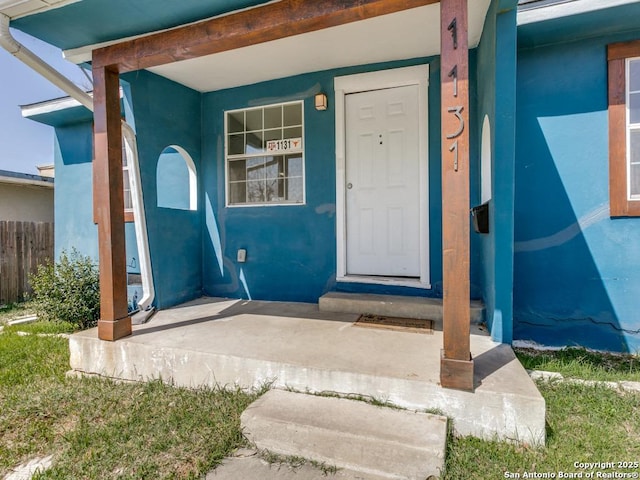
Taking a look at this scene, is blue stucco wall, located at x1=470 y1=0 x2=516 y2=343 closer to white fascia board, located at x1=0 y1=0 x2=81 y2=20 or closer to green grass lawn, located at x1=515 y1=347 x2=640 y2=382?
green grass lawn, located at x1=515 y1=347 x2=640 y2=382

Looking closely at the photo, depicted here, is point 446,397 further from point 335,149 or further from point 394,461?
point 335,149

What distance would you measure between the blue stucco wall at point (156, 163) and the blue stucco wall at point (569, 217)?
139 inches

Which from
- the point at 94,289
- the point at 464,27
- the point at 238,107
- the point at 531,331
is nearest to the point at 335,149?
the point at 238,107

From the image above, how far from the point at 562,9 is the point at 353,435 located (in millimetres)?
3462

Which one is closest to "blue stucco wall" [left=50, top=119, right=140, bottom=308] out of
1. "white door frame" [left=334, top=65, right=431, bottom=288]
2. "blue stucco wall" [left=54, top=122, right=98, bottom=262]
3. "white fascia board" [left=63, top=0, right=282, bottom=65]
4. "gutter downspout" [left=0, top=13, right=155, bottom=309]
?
"blue stucco wall" [left=54, top=122, right=98, bottom=262]

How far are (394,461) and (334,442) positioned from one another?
0.97 ft

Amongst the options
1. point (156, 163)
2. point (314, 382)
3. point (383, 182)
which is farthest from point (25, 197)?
point (314, 382)

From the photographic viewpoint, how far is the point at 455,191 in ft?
6.23

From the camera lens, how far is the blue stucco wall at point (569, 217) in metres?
2.95

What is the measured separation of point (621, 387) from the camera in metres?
2.26

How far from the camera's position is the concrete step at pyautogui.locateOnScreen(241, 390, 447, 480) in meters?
1.61

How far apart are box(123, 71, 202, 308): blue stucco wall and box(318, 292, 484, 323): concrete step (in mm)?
1697

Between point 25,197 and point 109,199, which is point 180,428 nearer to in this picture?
point 109,199

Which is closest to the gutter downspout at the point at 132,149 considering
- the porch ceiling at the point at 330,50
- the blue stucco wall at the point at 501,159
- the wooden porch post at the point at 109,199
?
the wooden porch post at the point at 109,199
